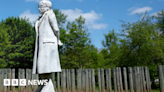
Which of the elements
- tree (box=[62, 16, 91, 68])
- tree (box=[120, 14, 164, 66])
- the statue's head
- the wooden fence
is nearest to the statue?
the statue's head

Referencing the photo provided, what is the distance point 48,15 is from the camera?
4.38 meters

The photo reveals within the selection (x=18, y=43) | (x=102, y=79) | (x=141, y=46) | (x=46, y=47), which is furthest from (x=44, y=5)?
(x=18, y=43)

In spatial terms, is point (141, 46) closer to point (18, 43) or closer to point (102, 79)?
point (102, 79)

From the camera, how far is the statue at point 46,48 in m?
4.12

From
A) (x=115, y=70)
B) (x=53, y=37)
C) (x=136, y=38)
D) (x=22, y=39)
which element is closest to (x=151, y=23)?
(x=136, y=38)

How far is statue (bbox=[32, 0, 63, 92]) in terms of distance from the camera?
4121 millimetres

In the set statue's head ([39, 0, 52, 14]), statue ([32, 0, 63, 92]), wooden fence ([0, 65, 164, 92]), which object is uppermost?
statue's head ([39, 0, 52, 14])

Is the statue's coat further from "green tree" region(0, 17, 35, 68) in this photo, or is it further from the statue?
"green tree" region(0, 17, 35, 68)

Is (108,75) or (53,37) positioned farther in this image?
(108,75)

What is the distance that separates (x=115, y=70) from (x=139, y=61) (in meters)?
2.78

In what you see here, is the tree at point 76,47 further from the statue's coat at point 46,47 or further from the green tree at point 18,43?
the statue's coat at point 46,47

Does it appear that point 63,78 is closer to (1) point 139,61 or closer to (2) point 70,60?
(1) point 139,61

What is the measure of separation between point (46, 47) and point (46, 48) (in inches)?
1.1

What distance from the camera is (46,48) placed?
13.7ft
